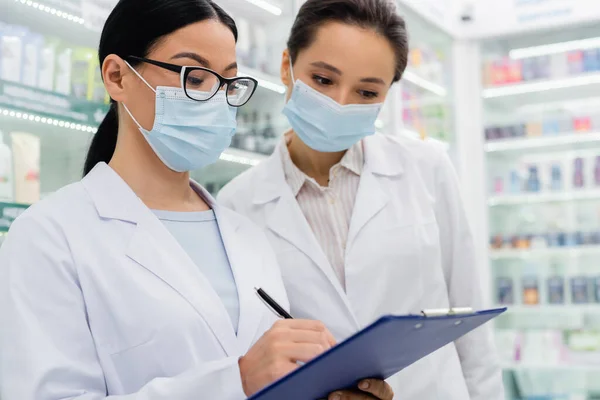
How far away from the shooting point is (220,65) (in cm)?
141

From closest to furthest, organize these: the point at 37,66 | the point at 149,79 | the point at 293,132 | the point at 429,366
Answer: the point at 149,79, the point at 429,366, the point at 293,132, the point at 37,66

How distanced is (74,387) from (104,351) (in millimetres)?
84

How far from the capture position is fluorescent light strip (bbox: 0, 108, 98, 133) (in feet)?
7.00

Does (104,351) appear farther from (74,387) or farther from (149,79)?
(149,79)

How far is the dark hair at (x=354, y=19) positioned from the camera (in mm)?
1789

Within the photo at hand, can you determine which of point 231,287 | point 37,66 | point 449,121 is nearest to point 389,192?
point 231,287

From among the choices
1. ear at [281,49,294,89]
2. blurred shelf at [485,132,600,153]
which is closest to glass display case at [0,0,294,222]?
ear at [281,49,294,89]

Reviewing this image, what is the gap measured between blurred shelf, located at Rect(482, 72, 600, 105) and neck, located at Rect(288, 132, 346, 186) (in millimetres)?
3777

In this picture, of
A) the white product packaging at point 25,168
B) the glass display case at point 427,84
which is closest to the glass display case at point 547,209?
the glass display case at point 427,84

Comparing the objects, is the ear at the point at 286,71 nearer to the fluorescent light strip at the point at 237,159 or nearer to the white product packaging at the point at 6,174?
the white product packaging at the point at 6,174

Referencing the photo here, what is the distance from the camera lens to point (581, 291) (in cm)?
507

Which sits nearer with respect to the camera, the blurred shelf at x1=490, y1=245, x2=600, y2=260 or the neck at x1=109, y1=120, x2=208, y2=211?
the neck at x1=109, y1=120, x2=208, y2=211

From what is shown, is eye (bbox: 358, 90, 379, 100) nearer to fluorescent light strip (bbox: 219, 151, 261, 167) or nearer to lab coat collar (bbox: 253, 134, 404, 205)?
lab coat collar (bbox: 253, 134, 404, 205)

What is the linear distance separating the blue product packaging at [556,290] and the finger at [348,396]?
4333 millimetres
